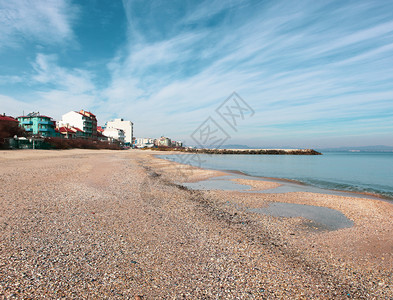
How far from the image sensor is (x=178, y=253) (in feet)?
16.4

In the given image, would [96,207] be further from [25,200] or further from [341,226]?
[341,226]

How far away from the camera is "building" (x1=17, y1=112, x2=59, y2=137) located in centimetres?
7131

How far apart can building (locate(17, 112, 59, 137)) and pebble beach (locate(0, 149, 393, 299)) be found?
75.9 m

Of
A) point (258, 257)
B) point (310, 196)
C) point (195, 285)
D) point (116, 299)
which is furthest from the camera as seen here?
point (310, 196)

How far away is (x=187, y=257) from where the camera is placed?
4844 mm

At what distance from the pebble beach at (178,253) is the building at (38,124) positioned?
7592 cm

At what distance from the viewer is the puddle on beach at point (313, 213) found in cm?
808

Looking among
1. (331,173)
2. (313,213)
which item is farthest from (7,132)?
(331,173)

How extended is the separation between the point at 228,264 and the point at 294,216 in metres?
5.38

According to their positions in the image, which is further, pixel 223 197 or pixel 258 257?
pixel 223 197

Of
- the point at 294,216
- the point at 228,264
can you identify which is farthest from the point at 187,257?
the point at 294,216

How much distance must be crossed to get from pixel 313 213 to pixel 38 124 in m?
84.3

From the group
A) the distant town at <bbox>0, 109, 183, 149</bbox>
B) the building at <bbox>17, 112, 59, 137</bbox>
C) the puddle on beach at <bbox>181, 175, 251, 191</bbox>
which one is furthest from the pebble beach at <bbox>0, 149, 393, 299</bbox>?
the building at <bbox>17, 112, 59, 137</bbox>

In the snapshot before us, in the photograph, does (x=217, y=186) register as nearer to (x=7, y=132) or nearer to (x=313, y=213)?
(x=313, y=213)
